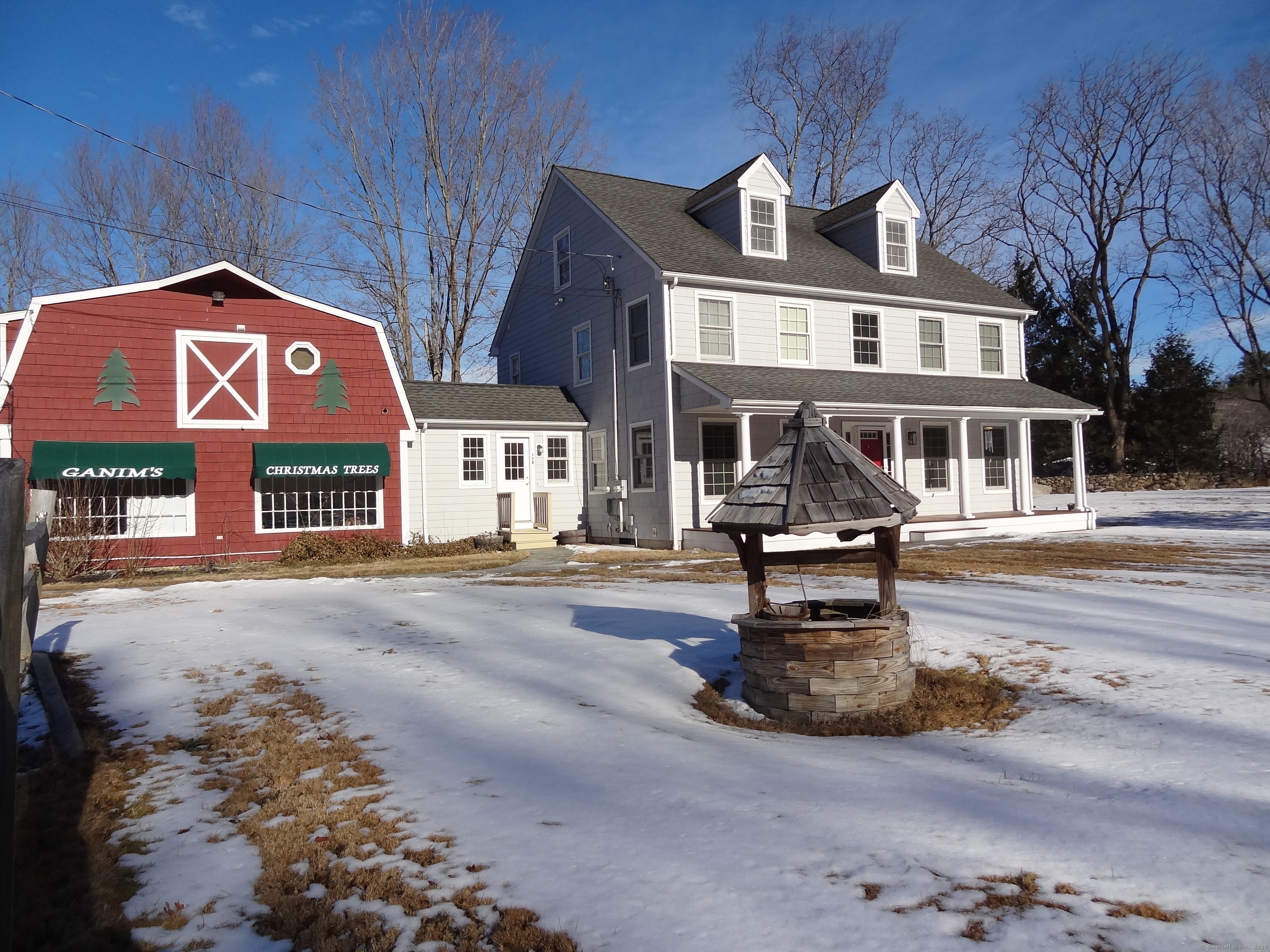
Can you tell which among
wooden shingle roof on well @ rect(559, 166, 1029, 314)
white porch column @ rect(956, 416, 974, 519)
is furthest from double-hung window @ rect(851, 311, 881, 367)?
white porch column @ rect(956, 416, 974, 519)

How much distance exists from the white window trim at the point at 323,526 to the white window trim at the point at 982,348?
16.2 meters

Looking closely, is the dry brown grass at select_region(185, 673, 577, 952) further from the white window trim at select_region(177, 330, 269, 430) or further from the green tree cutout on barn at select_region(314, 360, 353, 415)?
the green tree cutout on barn at select_region(314, 360, 353, 415)

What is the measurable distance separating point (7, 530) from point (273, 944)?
171cm

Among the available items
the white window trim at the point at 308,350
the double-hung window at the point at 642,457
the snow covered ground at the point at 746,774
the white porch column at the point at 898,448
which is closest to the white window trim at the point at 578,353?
the double-hung window at the point at 642,457

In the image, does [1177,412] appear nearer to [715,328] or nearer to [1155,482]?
[1155,482]

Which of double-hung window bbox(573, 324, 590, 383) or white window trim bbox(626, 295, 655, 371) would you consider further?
double-hung window bbox(573, 324, 590, 383)

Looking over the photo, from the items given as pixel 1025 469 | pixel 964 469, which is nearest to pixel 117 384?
pixel 964 469

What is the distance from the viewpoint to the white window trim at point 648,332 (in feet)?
62.3

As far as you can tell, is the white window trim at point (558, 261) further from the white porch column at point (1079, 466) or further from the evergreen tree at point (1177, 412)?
the evergreen tree at point (1177, 412)

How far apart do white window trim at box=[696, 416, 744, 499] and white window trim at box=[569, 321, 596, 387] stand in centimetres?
377

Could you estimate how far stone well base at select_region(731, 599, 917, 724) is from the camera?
236 inches

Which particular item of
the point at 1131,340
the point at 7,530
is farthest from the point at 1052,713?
the point at 1131,340

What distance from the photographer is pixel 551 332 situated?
23.7 metres

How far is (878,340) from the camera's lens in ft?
70.6
